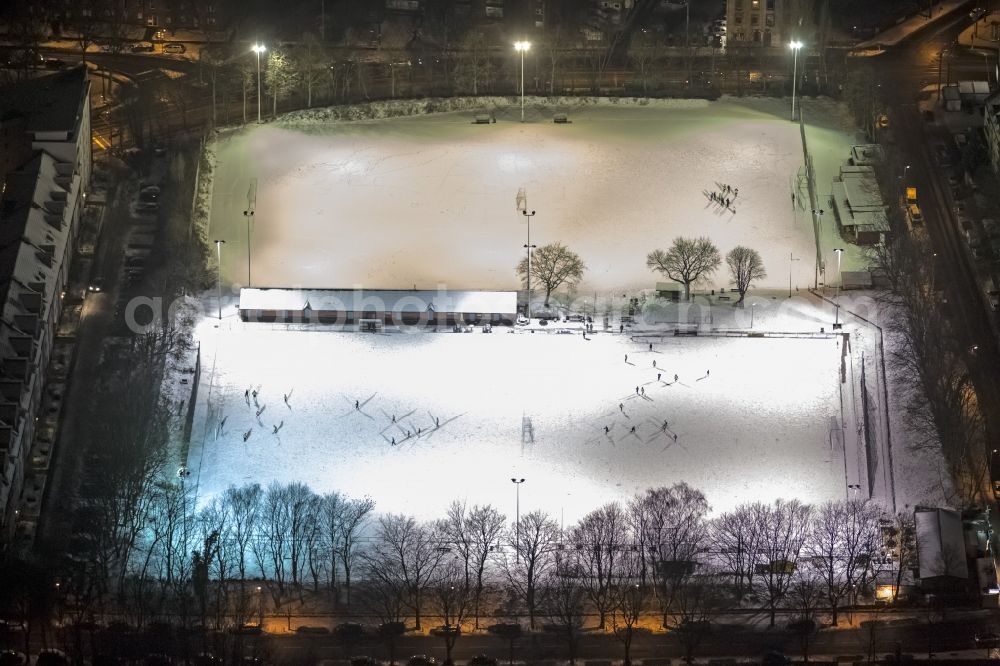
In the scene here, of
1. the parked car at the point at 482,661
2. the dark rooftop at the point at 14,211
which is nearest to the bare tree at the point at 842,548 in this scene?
the parked car at the point at 482,661

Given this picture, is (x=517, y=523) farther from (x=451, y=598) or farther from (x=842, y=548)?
(x=842, y=548)

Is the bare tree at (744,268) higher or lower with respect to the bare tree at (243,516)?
higher

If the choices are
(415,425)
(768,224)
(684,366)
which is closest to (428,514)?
(415,425)

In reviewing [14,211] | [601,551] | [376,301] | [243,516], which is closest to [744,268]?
[376,301]

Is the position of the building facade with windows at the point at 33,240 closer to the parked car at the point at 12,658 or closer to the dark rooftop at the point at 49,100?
the dark rooftop at the point at 49,100

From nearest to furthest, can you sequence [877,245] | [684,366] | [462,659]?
[462,659]
[684,366]
[877,245]

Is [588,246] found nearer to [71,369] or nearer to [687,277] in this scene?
[687,277]
